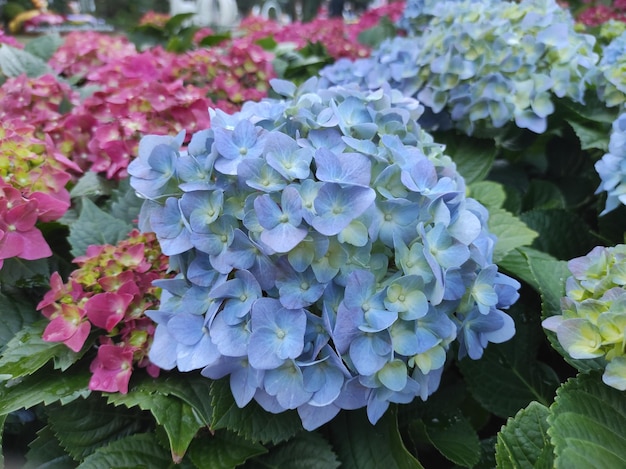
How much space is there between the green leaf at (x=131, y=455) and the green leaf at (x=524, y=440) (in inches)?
19.6

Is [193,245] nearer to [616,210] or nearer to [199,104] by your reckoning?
[199,104]

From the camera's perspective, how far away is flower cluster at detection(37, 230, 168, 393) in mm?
808

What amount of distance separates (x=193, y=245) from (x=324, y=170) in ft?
0.66

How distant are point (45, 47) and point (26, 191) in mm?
1130

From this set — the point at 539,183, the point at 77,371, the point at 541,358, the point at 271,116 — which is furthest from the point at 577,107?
the point at 77,371

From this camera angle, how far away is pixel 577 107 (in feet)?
4.00

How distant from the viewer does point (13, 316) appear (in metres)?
0.93

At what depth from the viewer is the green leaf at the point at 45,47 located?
178 centimetres

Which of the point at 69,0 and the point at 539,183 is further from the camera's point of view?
the point at 69,0

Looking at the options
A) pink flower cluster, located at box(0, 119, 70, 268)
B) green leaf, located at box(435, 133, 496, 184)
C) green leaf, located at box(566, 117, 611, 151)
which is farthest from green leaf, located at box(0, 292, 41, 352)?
green leaf, located at box(566, 117, 611, 151)

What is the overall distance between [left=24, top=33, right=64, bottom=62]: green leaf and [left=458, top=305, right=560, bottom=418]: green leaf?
1.63 metres

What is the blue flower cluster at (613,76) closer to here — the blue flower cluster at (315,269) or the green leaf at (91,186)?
the blue flower cluster at (315,269)

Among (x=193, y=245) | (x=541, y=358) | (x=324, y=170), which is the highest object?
(x=324, y=170)

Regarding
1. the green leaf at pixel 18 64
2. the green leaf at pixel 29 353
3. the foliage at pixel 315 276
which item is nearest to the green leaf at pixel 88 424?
the foliage at pixel 315 276
